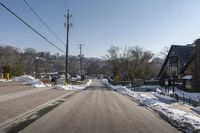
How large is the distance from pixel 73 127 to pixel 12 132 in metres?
2.35

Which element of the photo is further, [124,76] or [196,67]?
[124,76]

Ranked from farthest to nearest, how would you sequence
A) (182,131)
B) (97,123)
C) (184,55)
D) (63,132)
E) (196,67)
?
1. (184,55)
2. (196,67)
3. (97,123)
4. (182,131)
5. (63,132)

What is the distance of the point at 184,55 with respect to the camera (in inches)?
2480

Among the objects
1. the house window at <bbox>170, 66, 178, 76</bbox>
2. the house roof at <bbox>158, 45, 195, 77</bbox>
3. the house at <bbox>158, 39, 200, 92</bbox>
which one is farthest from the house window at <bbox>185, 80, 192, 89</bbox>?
the house window at <bbox>170, 66, 178, 76</bbox>

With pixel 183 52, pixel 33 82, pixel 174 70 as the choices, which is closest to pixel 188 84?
pixel 183 52

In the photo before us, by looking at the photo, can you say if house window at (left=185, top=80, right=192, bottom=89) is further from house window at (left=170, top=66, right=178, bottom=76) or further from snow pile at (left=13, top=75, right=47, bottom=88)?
snow pile at (left=13, top=75, right=47, bottom=88)

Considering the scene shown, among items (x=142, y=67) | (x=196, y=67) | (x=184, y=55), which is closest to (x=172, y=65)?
(x=184, y=55)

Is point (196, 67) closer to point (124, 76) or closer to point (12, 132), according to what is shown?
point (12, 132)

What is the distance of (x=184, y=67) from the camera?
184 feet

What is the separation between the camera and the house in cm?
4850

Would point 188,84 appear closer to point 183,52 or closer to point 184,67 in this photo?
point 184,67

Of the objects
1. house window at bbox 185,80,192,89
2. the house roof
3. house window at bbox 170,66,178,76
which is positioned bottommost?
house window at bbox 185,80,192,89

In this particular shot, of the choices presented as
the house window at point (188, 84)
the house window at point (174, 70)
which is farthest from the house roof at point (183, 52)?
the house window at point (188, 84)

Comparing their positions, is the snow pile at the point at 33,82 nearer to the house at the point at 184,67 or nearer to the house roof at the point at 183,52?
the house at the point at 184,67
